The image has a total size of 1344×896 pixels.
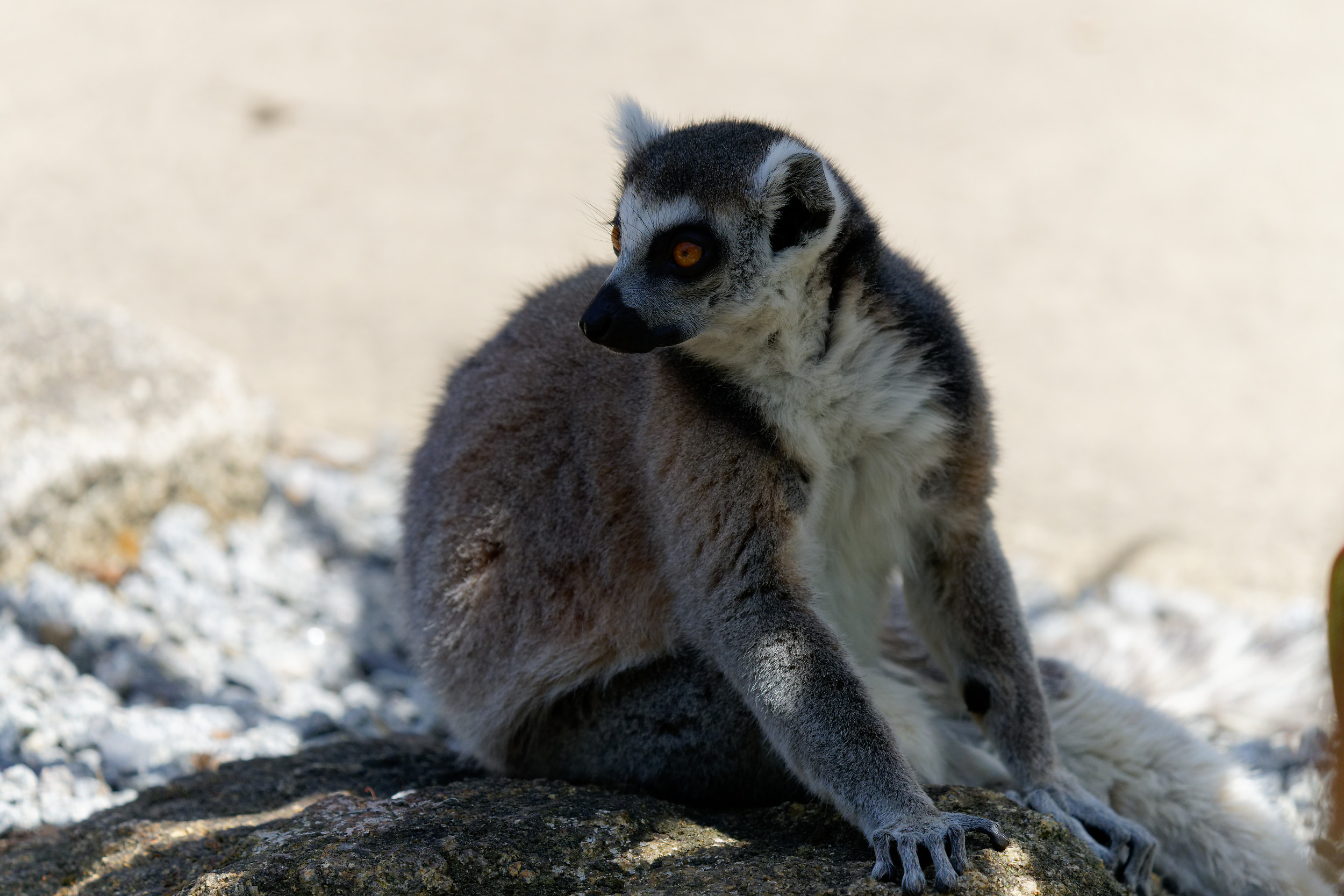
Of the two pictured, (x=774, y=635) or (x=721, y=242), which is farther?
(x=721, y=242)

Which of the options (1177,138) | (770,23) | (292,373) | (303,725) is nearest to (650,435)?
(303,725)

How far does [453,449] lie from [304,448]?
3.34 meters

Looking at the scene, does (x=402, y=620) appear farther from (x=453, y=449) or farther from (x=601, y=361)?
(x=601, y=361)

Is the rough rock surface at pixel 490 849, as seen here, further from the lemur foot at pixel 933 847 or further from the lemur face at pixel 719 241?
the lemur face at pixel 719 241

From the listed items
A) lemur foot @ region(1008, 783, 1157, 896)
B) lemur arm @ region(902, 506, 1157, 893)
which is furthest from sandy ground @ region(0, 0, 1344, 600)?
lemur foot @ region(1008, 783, 1157, 896)

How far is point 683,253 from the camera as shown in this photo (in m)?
2.85

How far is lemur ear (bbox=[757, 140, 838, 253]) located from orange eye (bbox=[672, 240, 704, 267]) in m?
0.17

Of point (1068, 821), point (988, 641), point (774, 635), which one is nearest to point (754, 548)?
point (774, 635)

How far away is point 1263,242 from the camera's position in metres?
8.09

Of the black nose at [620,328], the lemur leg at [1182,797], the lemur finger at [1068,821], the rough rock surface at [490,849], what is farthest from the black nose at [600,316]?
the lemur leg at [1182,797]

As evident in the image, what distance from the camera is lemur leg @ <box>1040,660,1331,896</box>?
3.17 meters

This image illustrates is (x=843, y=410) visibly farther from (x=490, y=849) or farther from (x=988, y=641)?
(x=490, y=849)

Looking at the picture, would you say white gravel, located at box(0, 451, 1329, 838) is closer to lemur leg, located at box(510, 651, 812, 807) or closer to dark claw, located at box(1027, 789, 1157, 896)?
dark claw, located at box(1027, 789, 1157, 896)

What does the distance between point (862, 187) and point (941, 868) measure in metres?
5.51
